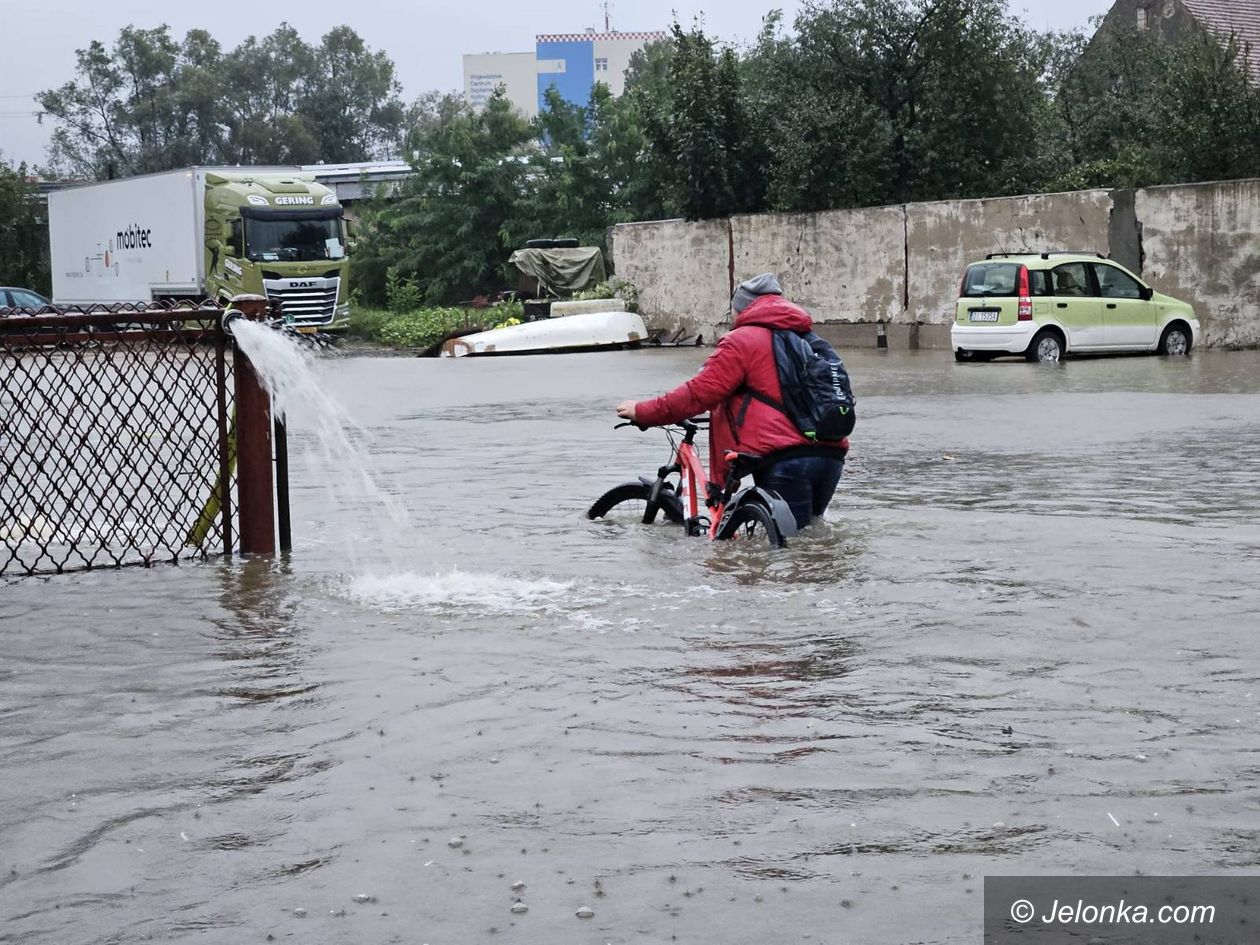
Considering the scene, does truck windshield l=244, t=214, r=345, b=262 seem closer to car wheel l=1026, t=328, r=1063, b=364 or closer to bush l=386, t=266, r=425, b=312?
bush l=386, t=266, r=425, b=312

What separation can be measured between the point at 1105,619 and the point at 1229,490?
15.1 ft

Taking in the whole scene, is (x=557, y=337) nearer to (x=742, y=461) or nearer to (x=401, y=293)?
(x=401, y=293)

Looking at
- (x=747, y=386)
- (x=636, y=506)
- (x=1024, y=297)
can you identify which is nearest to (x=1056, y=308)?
(x=1024, y=297)

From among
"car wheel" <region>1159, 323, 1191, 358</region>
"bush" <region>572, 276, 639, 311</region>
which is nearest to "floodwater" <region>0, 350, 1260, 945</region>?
"car wheel" <region>1159, 323, 1191, 358</region>

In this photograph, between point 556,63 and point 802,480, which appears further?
point 556,63

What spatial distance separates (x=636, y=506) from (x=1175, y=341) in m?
18.5

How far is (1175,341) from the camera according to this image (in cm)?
2700

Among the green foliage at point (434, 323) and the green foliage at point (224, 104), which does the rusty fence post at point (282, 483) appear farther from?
the green foliage at point (224, 104)

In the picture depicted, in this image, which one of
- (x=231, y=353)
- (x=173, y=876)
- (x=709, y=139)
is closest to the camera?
(x=173, y=876)

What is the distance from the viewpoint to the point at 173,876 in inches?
167

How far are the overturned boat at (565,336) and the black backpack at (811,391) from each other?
81.5 feet

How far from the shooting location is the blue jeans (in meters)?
8.71

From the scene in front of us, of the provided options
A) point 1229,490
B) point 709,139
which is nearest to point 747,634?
point 1229,490

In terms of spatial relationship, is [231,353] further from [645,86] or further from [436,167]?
[436,167]
